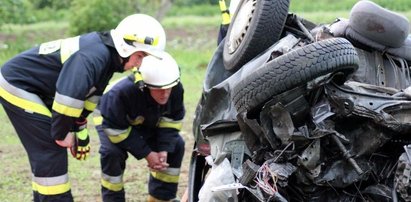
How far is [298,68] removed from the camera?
2.94m

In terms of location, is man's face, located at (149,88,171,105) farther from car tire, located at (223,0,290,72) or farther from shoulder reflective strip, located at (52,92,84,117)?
car tire, located at (223,0,290,72)

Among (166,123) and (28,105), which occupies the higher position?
(28,105)

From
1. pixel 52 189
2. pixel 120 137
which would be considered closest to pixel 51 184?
pixel 52 189

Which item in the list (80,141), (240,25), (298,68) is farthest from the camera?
(80,141)

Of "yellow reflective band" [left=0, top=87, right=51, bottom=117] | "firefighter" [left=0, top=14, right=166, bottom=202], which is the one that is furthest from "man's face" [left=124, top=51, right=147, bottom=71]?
"yellow reflective band" [left=0, top=87, right=51, bottom=117]

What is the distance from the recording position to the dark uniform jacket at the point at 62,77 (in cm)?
418

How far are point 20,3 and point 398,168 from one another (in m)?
15.5

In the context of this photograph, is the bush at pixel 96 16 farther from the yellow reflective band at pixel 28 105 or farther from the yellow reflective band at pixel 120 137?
the yellow reflective band at pixel 28 105

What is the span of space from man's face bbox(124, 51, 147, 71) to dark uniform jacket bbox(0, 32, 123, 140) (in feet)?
0.18

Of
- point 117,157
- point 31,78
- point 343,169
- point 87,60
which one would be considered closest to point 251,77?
point 343,169

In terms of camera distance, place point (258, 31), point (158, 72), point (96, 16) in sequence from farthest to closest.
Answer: point (96, 16), point (158, 72), point (258, 31)

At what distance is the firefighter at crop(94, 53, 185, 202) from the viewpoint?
491 cm

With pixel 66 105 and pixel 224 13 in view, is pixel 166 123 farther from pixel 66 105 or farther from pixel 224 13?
pixel 66 105

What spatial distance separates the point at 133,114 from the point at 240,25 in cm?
140
